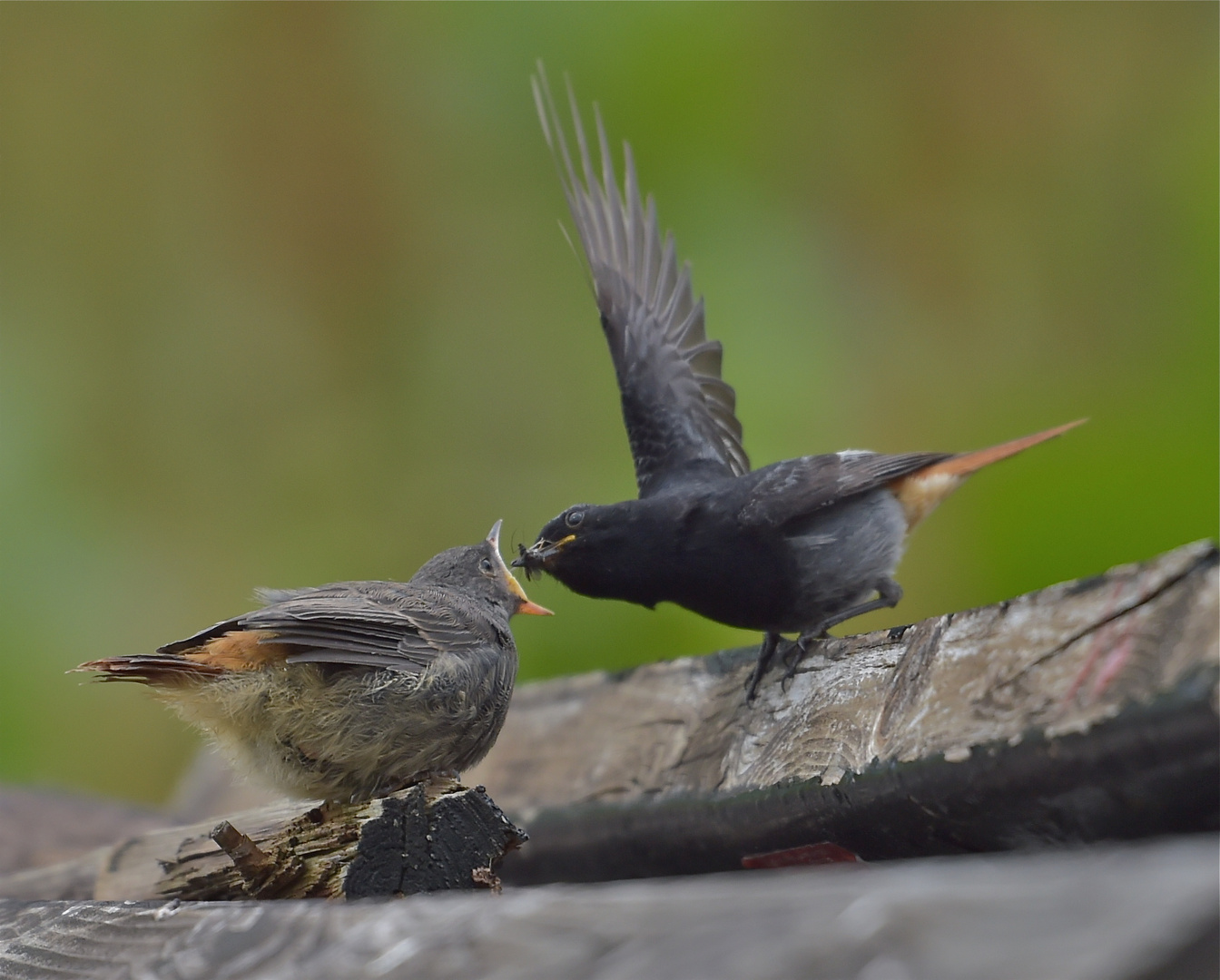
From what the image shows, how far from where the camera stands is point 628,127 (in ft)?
19.2

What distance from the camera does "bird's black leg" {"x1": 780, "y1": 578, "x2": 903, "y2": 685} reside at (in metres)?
3.06

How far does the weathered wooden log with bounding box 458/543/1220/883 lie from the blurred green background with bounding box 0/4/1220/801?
226cm

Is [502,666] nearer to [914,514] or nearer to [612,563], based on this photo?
[612,563]

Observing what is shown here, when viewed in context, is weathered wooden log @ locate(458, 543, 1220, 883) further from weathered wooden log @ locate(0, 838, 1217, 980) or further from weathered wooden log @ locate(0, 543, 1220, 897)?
weathered wooden log @ locate(0, 838, 1217, 980)

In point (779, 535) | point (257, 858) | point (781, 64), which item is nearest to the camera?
point (257, 858)

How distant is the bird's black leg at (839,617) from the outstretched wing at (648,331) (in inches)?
27.9

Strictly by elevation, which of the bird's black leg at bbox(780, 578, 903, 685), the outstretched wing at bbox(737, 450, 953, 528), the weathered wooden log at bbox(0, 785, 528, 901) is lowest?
the bird's black leg at bbox(780, 578, 903, 685)

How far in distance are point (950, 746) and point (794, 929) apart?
2.75 feet

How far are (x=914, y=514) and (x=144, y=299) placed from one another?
437 centimetres

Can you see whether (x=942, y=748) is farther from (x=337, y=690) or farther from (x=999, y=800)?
(x=337, y=690)

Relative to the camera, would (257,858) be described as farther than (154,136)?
No

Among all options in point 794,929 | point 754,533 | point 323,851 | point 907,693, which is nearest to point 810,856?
point 907,693

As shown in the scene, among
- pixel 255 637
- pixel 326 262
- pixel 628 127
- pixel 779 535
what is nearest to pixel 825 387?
pixel 628 127

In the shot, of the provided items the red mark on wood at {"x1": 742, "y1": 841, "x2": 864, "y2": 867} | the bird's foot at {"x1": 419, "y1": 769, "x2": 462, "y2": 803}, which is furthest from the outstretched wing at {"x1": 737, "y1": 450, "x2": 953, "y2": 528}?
the red mark on wood at {"x1": 742, "y1": 841, "x2": 864, "y2": 867}
